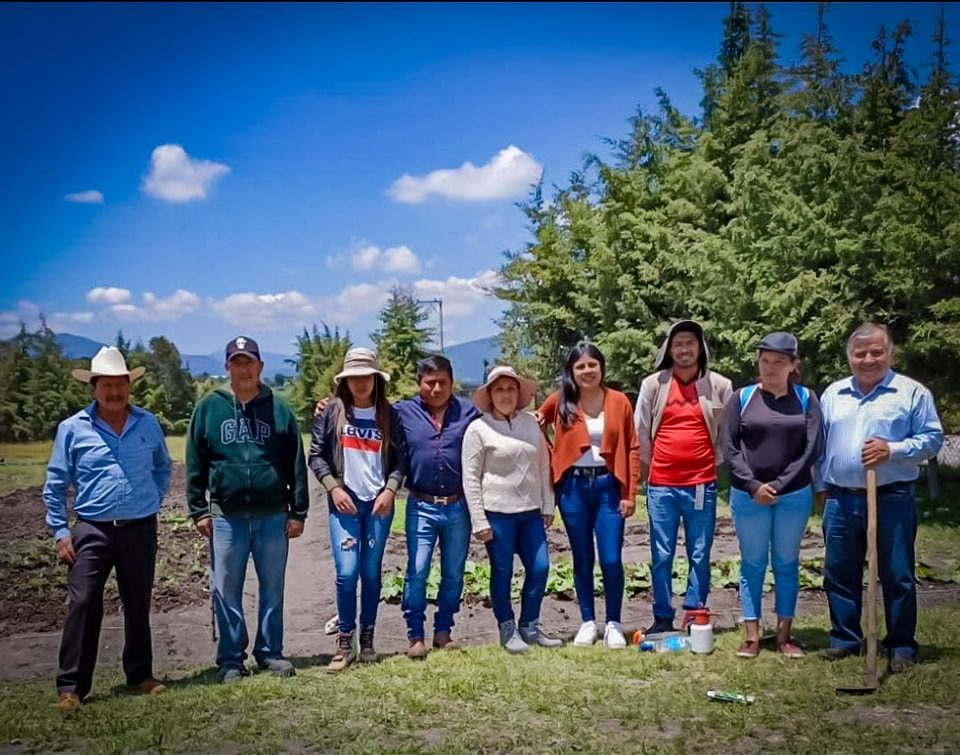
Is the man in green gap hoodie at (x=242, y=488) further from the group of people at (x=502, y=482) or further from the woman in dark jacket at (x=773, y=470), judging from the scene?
the woman in dark jacket at (x=773, y=470)

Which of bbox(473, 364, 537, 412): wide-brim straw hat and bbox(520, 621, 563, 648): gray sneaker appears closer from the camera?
bbox(473, 364, 537, 412): wide-brim straw hat

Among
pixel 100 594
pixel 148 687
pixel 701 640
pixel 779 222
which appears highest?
pixel 779 222

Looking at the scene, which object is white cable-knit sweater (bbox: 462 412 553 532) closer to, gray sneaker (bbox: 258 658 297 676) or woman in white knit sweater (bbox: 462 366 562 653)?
woman in white knit sweater (bbox: 462 366 562 653)

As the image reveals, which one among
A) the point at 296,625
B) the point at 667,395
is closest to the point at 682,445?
the point at 667,395

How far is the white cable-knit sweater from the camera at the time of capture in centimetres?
545

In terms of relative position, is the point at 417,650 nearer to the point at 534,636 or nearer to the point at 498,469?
the point at 534,636

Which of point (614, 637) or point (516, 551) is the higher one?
point (516, 551)

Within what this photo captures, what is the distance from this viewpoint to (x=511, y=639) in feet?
18.5

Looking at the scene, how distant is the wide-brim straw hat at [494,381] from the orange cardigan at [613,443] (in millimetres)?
253

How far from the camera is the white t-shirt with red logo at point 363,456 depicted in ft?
17.6

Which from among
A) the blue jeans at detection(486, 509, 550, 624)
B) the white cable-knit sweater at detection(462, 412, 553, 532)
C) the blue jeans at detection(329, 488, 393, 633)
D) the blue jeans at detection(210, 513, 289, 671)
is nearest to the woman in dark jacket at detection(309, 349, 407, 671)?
the blue jeans at detection(329, 488, 393, 633)

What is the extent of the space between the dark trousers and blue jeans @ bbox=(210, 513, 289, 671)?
1.37ft

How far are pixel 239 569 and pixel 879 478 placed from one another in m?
3.99

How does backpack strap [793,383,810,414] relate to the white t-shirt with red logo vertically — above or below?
above
